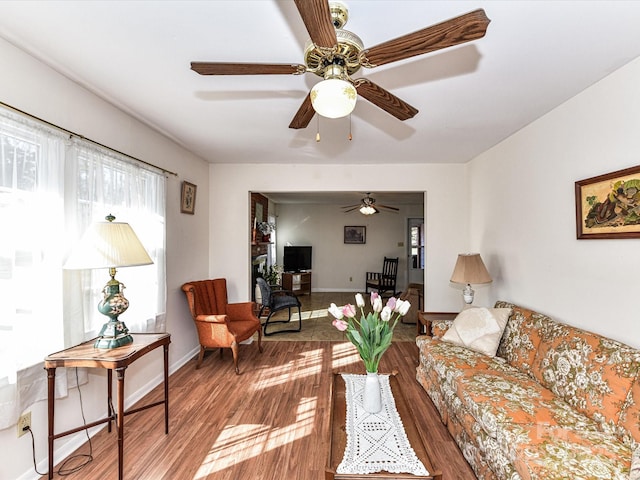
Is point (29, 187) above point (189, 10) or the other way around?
the other way around

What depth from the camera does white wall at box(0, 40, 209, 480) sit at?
5.76 ft

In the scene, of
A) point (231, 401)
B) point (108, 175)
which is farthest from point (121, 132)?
point (231, 401)

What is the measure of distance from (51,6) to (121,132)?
1.22 meters

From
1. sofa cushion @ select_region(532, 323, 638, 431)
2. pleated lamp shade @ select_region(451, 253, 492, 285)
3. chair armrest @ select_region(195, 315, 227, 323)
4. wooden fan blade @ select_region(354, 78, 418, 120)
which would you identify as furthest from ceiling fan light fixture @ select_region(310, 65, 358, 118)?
chair armrest @ select_region(195, 315, 227, 323)

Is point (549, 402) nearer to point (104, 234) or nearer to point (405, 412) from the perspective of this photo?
point (405, 412)

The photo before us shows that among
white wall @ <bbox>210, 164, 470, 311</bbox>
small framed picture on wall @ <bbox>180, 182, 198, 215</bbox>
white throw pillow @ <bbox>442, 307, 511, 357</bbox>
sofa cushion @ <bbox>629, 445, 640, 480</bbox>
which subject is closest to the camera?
sofa cushion @ <bbox>629, 445, 640, 480</bbox>

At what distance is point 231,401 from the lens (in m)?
2.80

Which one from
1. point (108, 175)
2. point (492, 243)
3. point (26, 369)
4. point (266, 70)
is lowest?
point (26, 369)

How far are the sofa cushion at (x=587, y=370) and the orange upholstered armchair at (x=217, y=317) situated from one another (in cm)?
271

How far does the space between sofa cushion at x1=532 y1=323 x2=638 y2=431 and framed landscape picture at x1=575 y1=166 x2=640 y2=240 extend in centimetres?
68

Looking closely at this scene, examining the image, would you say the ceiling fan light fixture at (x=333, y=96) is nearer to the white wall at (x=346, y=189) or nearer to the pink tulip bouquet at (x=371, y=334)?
the pink tulip bouquet at (x=371, y=334)

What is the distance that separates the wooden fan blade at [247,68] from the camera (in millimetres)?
1360

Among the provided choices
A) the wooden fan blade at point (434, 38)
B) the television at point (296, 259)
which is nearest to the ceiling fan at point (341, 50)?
the wooden fan blade at point (434, 38)

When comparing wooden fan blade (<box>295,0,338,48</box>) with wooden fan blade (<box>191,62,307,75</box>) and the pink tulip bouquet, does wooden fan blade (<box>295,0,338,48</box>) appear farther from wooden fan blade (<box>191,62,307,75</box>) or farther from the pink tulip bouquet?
the pink tulip bouquet
